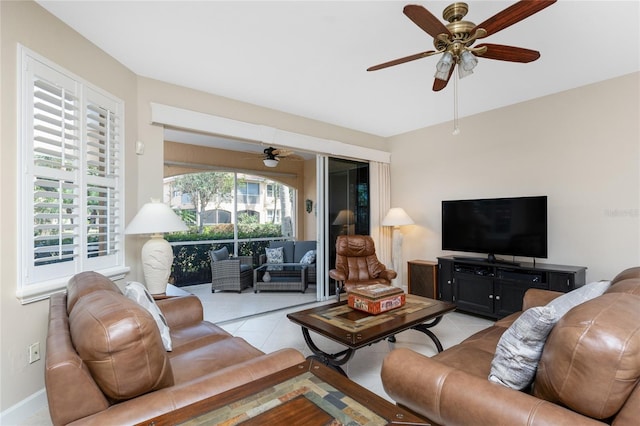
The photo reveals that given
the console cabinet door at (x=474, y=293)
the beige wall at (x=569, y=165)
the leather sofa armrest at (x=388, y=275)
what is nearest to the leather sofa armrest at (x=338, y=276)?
the leather sofa armrest at (x=388, y=275)

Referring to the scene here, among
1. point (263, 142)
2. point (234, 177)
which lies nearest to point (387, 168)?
point (263, 142)

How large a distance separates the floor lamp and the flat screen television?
60 centimetres

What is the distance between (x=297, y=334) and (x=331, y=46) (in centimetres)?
285

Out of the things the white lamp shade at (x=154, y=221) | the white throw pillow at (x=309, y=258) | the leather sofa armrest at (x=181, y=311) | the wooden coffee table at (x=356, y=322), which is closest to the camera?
the wooden coffee table at (x=356, y=322)

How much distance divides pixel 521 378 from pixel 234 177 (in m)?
6.17

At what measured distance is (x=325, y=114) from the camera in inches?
171

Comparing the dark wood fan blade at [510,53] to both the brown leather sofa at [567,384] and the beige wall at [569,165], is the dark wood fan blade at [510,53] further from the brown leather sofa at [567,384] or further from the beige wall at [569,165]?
the beige wall at [569,165]

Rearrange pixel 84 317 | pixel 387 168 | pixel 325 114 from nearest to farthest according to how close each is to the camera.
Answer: pixel 84 317 → pixel 325 114 → pixel 387 168

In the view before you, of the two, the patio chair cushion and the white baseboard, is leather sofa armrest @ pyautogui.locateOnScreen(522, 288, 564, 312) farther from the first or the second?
the patio chair cushion

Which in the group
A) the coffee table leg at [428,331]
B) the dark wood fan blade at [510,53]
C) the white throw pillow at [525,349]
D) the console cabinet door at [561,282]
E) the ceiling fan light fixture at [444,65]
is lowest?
the coffee table leg at [428,331]

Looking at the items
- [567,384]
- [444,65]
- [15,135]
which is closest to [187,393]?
[567,384]

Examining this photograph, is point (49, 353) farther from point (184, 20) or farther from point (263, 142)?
point (263, 142)

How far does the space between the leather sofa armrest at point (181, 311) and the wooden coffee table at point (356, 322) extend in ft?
2.48

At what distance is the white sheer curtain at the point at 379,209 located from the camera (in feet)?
17.4
